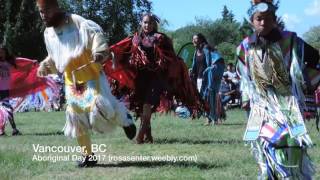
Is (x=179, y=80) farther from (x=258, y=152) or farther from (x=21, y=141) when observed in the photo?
(x=258, y=152)

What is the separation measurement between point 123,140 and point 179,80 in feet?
3.96

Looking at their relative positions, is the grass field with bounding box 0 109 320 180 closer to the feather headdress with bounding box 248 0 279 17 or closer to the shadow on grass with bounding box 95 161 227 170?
the shadow on grass with bounding box 95 161 227 170

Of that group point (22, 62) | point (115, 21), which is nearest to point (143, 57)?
point (22, 62)

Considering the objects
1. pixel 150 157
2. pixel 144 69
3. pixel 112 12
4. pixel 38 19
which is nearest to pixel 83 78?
pixel 150 157

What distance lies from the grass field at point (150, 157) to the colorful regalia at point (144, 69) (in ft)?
2.36

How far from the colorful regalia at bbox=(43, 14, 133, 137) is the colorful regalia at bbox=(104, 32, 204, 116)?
2.11m

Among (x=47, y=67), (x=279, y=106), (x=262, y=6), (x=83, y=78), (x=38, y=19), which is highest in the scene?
(x=38, y=19)

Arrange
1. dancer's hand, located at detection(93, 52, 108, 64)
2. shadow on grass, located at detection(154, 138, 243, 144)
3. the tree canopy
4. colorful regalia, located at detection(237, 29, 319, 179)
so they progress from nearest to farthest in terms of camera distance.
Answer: colorful regalia, located at detection(237, 29, 319, 179)
dancer's hand, located at detection(93, 52, 108, 64)
shadow on grass, located at detection(154, 138, 243, 144)
the tree canopy

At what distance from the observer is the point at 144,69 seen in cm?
862

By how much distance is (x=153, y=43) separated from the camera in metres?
8.55

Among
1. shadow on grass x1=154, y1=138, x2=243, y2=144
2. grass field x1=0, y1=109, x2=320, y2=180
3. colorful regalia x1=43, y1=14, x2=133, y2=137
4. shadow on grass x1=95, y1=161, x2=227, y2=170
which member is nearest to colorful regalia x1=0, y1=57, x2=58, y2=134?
grass field x1=0, y1=109, x2=320, y2=180

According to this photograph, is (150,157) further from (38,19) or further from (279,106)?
(38,19)

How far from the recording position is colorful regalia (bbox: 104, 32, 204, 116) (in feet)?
28.1

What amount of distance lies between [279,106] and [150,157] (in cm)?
283
